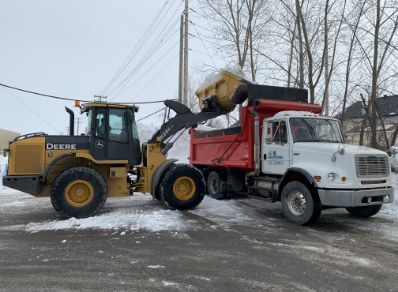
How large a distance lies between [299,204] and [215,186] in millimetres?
4175

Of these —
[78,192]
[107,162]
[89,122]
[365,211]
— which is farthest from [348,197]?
[89,122]

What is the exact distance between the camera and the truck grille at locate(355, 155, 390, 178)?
7480mm

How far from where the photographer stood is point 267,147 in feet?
30.6

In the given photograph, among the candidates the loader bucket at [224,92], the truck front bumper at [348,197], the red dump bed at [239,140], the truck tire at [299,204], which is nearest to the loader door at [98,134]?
the loader bucket at [224,92]

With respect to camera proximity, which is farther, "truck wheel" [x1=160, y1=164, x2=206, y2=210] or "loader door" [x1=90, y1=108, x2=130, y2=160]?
"truck wheel" [x1=160, y1=164, x2=206, y2=210]

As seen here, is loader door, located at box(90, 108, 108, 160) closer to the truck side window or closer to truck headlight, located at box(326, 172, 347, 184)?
the truck side window

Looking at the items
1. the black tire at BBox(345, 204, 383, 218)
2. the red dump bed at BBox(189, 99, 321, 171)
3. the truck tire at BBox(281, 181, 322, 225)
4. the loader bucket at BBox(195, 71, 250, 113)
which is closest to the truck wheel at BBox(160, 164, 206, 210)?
the red dump bed at BBox(189, 99, 321, 171)

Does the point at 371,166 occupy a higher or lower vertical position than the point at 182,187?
higher

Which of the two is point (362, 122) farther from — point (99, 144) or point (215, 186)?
point (99, 144)

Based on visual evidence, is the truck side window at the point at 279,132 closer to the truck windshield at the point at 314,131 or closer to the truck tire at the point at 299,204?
the truck windshield at the point at 314,131

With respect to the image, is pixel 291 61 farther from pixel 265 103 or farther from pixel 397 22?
pixel 265 103

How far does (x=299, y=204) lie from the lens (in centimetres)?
809

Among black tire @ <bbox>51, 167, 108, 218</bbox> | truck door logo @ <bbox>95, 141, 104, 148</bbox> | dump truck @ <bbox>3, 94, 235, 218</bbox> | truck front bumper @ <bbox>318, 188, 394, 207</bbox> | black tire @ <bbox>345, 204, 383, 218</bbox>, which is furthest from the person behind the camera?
truck door logo @ <bbox>95, 141, 104, 148</bbox>

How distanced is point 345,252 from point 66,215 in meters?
5.94
